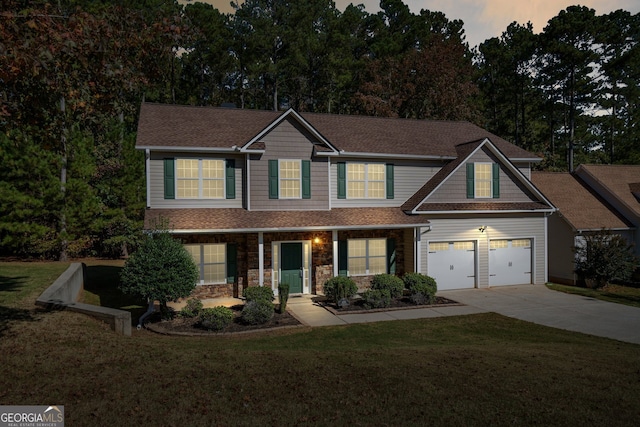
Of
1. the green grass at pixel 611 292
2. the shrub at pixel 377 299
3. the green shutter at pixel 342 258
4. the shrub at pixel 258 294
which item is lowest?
the green grass at pixel 611 292

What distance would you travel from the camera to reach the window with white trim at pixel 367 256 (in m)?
20.1

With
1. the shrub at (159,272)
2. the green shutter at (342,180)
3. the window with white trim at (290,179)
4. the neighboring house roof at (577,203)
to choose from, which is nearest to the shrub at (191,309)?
the shrub at (159,272)

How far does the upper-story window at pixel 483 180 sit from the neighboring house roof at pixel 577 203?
14.2 ft

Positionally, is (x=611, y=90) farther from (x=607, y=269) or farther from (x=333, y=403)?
(x=333, y=403)

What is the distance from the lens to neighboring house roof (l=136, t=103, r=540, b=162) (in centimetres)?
1859

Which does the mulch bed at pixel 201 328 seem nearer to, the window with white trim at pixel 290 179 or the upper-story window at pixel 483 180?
the window with white trim at pixel 290 179

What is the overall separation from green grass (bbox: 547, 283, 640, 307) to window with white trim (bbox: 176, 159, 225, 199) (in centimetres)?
1535

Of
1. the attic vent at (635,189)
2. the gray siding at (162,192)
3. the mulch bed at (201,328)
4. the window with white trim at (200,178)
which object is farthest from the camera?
the attic vent at (635,189)

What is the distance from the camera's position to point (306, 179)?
19.2 meters

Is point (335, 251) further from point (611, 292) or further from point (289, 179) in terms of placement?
point (611, 292)

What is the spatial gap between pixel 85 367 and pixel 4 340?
2.58 meters

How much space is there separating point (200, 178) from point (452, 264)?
37.2ft

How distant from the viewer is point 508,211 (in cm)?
2055

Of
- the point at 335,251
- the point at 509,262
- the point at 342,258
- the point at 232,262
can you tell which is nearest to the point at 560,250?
the point at 509,262
